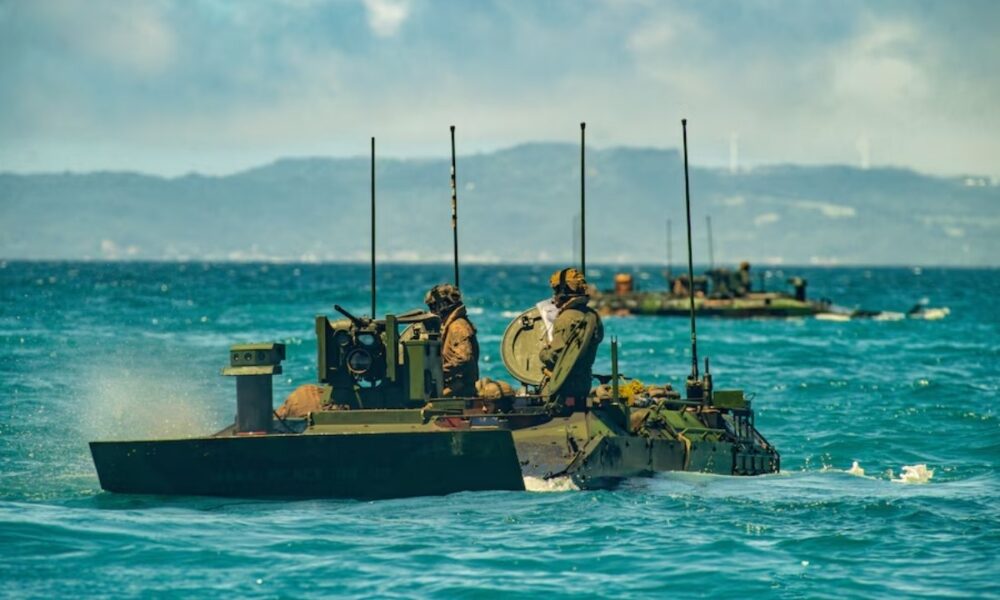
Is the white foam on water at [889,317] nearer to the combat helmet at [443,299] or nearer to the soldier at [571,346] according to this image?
the soldier at [571,346]

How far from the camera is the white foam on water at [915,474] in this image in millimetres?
29666

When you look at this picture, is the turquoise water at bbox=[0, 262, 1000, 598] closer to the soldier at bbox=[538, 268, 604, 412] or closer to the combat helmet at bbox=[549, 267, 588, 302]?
the soldier at bbox=[538, 268, 604, 412]

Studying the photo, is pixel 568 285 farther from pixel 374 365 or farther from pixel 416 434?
pixel 416 434

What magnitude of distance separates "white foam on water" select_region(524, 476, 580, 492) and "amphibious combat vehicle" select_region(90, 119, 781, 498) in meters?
0.09

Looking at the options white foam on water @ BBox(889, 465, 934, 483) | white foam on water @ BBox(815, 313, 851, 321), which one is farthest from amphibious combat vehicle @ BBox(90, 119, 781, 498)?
white foam on water @ BBox(815, 313, 851, 321)

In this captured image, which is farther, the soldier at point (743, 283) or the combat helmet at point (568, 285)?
the soldier at point (743, 283)

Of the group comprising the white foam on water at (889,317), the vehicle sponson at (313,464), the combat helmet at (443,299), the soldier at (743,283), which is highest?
the soldier at (743,283)

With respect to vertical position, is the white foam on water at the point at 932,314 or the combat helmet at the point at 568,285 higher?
the combat helmet at the point at 568,285

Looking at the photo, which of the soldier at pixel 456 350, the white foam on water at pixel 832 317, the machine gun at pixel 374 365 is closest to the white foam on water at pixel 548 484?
the machine gun at pixel 374 365

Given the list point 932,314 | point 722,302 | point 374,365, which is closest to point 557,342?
point 374,365

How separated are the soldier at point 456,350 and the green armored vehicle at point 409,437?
31cm

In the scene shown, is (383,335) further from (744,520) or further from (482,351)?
(482,351)

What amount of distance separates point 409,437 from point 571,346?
3848mm

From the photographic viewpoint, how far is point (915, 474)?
101 feet
